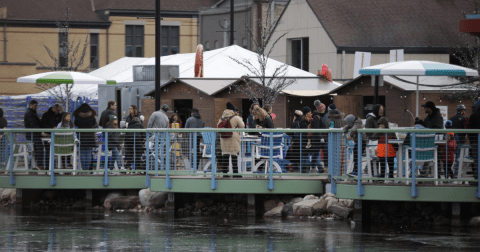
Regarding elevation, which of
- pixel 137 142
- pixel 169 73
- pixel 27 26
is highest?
pixel 27 26

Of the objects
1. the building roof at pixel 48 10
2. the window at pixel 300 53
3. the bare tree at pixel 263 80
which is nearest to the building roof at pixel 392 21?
the window at pixel 300 53

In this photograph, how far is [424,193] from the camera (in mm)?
16000

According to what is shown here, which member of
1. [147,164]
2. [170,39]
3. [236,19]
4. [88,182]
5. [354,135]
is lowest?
[88,182]

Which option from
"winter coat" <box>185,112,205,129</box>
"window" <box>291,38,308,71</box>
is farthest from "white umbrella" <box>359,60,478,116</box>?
"window" <box>291,38,308,71</box>

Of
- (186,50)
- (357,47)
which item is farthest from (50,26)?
(357,47)

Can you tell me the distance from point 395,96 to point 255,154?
43.1ft

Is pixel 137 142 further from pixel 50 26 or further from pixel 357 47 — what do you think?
pixel 50 26

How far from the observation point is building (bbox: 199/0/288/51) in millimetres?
48438

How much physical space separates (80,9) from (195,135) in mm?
35660

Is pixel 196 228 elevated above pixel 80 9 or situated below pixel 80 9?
below

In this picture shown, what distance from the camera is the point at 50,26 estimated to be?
50500 mm

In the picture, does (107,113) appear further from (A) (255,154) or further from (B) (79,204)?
(A) (255,154)

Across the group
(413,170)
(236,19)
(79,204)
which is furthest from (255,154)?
(236,19)

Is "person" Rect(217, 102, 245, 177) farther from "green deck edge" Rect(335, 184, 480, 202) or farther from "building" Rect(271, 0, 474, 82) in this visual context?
"building" Rect(271, 0, 474, 82)
